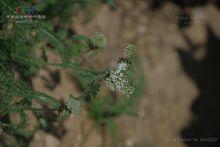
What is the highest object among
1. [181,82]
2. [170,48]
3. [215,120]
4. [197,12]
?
[197,12]

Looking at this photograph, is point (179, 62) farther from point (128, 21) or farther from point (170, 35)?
point (128, 21)

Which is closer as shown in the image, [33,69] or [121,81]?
[121,81]

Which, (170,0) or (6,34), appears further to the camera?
(170,0)

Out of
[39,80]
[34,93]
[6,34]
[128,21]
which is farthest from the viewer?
[128,21]

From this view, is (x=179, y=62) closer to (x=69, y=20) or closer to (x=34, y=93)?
(x=69, y=20)

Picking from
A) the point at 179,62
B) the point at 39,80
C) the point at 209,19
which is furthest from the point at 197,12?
the point at 39,80

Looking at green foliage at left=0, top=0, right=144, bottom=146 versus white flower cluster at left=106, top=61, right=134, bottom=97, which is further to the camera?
green foliage at left=0, top=0, right=144, bottom=146

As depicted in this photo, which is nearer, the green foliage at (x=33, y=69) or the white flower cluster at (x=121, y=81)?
the white flower cluster at (x=121, y=81)

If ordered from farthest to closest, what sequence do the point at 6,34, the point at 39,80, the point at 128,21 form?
the point at 128,21 < the point at 39,80 < the point at 6,34

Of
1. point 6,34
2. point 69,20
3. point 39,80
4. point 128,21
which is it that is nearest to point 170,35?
point 128,21

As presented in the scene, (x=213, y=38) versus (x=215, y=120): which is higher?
(x=213, y=38)
